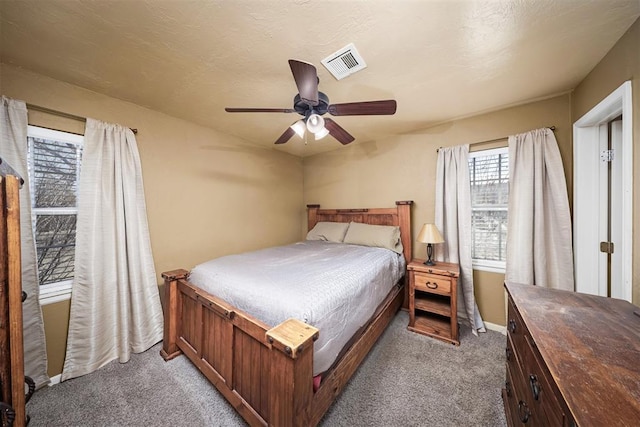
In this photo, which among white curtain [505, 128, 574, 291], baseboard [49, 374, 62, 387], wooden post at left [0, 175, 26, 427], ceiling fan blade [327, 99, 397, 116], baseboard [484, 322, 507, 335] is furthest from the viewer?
baseboard [484, 322, 507, 335]

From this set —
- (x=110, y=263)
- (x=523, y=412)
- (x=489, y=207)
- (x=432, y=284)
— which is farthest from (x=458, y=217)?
(x=110, y=263)

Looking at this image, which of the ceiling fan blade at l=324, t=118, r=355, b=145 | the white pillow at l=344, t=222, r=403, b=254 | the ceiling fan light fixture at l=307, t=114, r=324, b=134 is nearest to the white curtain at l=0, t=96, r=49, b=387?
the ceiling fan light fixture at l=307, t=114, r=324, b=134

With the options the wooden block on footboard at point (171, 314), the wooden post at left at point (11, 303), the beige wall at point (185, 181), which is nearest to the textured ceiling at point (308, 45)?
the beige wall at point (185, 181)

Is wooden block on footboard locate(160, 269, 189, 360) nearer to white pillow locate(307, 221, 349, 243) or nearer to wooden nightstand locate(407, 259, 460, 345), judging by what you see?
white pillow locate(307, 221, 349, 243)

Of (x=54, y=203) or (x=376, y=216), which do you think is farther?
(x=376, y=216)

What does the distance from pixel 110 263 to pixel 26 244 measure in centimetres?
49

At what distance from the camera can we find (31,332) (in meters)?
1.56

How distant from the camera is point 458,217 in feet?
7.92

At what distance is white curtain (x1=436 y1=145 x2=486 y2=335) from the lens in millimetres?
2320

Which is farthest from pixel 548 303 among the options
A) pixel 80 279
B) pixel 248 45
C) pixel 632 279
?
pixel 80 279

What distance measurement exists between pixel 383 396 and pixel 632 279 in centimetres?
171

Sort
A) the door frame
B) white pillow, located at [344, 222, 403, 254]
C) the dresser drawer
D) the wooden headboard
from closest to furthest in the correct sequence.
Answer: the dresser drawer → the door frame → white pillow, located at [344, 222, 403, 254] → the wooden headboard

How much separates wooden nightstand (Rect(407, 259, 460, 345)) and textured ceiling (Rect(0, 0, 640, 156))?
1.75 meters

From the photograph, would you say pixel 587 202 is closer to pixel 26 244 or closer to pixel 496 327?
pixel 496 327
